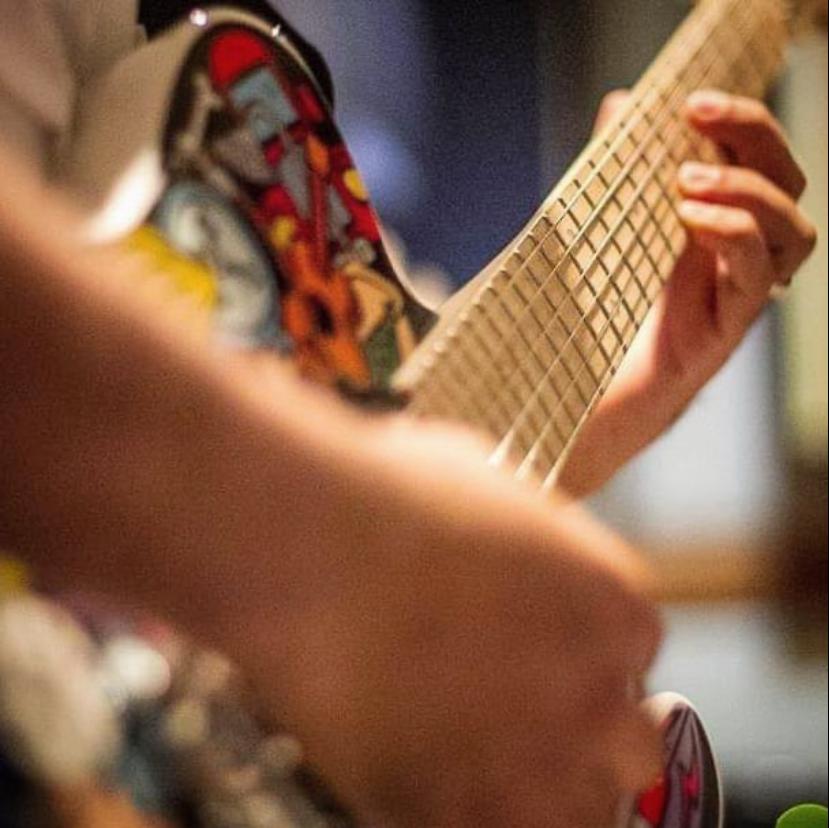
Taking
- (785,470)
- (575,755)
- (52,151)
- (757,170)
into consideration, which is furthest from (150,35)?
(785,470)

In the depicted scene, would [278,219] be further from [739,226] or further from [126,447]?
[739,226]

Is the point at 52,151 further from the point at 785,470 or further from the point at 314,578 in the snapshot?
the point at 785,470

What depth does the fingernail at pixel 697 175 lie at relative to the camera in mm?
590

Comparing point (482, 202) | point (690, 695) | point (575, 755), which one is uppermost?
point (482, 202)

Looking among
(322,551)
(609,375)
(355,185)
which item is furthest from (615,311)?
(322,551)

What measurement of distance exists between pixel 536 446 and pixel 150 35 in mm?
188

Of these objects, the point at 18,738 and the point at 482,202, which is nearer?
the point at 18,738

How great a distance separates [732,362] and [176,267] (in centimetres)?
44

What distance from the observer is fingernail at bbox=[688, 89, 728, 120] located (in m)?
0.61

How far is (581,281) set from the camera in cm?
49

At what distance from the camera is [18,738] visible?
29 cm

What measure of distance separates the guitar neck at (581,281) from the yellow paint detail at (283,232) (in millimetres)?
56

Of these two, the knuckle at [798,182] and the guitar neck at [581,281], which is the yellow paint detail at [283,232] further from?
the knuckle at [798,182]

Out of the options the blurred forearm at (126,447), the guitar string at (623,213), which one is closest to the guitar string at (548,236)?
the guitar string at (623,213)
